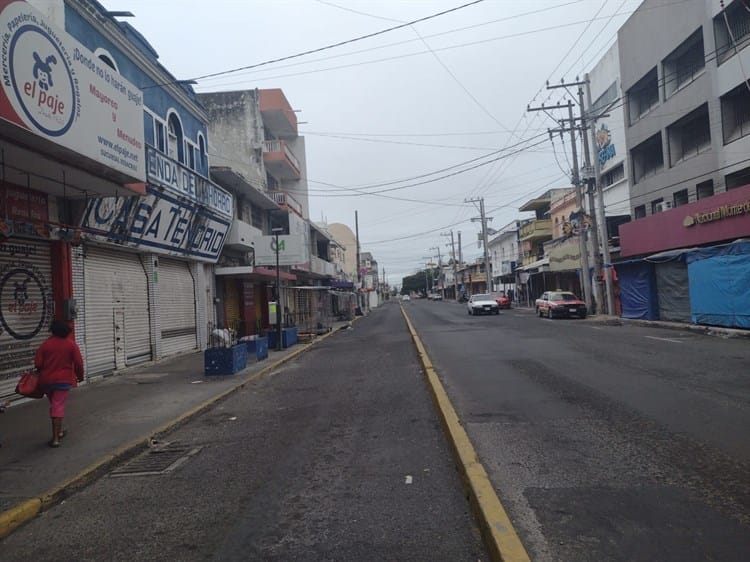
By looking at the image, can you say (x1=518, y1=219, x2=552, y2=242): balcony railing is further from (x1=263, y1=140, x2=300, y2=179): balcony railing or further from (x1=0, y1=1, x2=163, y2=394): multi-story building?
(x1=0, y1=1, x2=163, y2=394): multi-story building

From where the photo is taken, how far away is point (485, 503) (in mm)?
4203

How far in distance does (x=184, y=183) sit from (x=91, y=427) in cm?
922

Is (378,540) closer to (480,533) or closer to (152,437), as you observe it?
(480,533)

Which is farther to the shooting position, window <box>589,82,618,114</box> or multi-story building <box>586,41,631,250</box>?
window <box>589,82,618,114</box>

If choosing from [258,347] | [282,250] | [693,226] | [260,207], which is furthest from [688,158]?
[258,347]

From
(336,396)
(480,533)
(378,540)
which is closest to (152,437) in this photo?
(336,396)

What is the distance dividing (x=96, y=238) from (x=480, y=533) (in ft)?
35.9

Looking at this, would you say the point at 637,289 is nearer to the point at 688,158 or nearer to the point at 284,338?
the point at 688,158

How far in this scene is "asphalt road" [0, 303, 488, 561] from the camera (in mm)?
3893

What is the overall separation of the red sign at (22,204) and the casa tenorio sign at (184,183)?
2.84 metres

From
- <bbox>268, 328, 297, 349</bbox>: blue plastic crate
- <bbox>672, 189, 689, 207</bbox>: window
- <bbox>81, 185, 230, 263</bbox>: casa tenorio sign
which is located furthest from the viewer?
<bbox>672, 189, 689, 207</bbox>: window

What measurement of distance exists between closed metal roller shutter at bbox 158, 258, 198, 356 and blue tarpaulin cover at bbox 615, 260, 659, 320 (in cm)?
1896

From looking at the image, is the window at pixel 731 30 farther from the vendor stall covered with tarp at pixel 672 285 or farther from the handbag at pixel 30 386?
the handbag at pixel 30 386

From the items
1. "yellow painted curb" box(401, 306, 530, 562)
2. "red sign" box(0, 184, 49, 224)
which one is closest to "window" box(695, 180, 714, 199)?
"yellow painted curb" box(401, 306, 530, 562)
